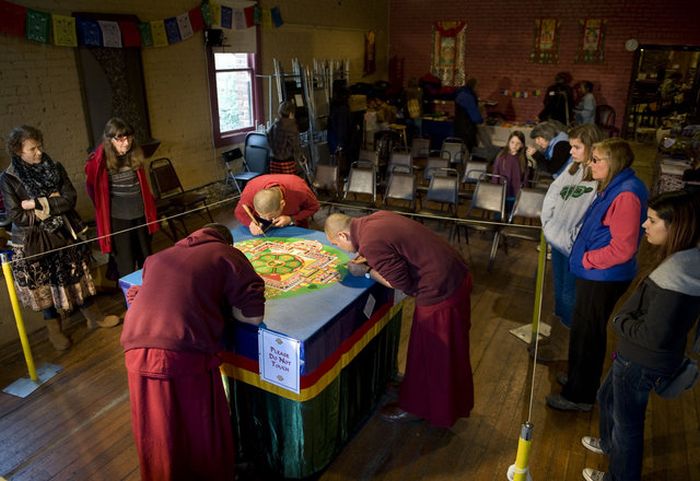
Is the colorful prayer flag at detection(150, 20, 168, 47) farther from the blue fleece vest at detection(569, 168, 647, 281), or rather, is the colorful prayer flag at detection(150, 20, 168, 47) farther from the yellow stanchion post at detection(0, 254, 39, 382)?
the blue fleece vest at detection(569, 168, 647, 281)

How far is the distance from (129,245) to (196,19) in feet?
13.2

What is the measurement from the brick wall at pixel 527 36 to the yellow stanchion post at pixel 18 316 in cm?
1081

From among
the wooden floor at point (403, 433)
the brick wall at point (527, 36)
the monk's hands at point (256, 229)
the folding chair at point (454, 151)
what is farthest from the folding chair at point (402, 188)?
the brick wall at point (527, 36)

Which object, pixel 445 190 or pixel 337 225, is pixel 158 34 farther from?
pixel 337 225

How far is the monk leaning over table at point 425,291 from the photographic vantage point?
9.33 ft

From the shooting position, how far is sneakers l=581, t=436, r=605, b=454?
321cm

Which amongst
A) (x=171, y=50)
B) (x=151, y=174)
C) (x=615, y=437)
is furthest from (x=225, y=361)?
(x=171, y=50)

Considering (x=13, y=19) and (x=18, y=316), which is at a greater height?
(x=13, y=19)

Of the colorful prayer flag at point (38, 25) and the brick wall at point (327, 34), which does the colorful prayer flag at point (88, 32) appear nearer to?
the colorful prayer flag at point (38, 25)

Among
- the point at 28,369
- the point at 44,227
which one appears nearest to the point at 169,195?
the point at 44,227

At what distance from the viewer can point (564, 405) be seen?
353 cm

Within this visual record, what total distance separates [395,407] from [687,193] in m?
2.07

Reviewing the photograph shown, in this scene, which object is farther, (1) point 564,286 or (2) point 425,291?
(1) point 564,286

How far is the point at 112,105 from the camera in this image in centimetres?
629
